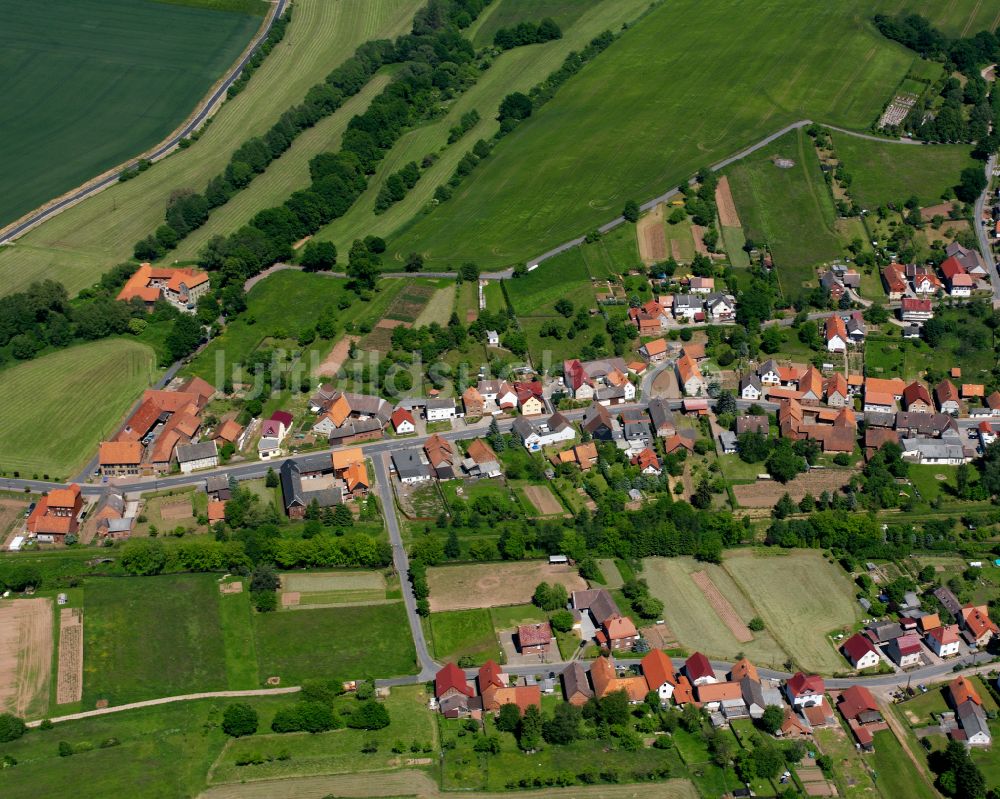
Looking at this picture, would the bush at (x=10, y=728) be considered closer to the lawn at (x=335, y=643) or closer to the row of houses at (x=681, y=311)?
the lawn at (x=335, y=643)

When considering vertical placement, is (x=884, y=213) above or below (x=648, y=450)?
above

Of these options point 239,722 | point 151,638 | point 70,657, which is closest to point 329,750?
point 239,722

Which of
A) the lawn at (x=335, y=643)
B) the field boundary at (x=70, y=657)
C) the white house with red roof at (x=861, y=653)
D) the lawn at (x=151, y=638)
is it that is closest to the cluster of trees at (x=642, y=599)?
the white house with red roof at (x=861, y=653)

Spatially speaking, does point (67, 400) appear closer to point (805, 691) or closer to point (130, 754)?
point (130, 754)

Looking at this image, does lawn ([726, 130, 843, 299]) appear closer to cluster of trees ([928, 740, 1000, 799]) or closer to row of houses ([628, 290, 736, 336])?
row of houses ([628, 290, 736, 336])

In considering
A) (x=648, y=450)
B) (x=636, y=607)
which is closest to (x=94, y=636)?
(x=636, y=607)

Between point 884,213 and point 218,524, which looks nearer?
point 218,524

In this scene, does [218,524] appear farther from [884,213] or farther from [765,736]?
[884,213]

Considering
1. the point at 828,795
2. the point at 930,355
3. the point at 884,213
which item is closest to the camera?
the point at 828,795

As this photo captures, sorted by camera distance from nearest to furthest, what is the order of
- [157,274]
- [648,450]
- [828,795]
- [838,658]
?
1. [828,795]
2. [838,658]
3. [648,450]
4. [157,274]
